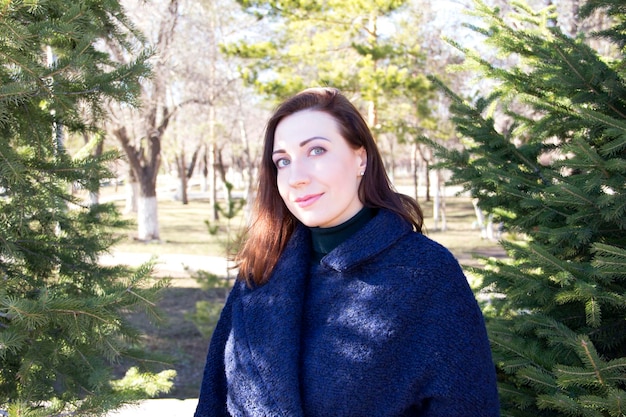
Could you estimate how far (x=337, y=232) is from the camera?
2.06m

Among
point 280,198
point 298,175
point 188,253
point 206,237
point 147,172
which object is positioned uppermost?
point 298,175

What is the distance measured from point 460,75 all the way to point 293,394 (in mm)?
18039

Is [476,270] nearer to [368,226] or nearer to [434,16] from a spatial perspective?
[368,226]

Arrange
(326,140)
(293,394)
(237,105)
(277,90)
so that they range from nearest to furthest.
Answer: (293,394)
(326,140)
(277,90)
(237,105)

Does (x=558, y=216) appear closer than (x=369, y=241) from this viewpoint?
No

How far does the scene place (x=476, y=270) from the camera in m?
3.45

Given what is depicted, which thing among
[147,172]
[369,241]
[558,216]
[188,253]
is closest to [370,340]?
[369,241]

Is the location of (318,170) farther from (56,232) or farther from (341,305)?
(56,232)

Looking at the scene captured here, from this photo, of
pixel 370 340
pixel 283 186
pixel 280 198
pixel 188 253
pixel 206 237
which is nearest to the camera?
pixel 370 340

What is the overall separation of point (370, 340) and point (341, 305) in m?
0.17

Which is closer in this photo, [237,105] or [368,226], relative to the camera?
[368,226]

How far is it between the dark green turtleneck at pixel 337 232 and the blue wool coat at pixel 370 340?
0.07 metres

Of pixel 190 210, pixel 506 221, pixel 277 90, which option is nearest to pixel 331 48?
pixel 277 90

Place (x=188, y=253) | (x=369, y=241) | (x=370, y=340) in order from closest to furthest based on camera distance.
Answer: (x=370, y=340) < (x=369, y=241) < (x=188, y=253)
